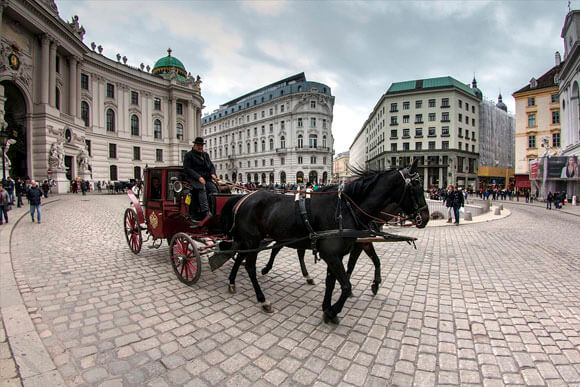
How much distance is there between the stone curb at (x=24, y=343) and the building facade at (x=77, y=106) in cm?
2305

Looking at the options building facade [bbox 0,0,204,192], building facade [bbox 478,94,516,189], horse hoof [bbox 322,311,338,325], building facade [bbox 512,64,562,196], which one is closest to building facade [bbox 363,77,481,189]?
building facade [bbox 478,94,516,189]

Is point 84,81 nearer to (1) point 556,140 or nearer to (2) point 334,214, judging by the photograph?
(2) point 334,214

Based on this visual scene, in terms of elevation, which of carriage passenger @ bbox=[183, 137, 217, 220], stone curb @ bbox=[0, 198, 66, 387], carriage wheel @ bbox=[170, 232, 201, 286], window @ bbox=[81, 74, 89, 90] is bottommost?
stone curb @ bbox=[0, 198, 66, 387]

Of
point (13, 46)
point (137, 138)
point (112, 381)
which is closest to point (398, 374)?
point (112, 381)

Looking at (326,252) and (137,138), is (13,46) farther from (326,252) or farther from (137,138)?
(326,252)

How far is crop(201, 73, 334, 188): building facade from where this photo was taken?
199ft

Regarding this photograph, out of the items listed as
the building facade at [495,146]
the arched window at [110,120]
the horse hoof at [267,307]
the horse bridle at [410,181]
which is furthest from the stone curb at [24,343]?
the building facade at [495,146]

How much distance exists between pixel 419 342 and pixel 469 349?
508 mm

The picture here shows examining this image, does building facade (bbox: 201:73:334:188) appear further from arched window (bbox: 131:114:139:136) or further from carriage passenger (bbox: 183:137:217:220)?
carriage passenger (bbox: 183:137:217:220)

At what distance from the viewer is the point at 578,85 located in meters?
26.2

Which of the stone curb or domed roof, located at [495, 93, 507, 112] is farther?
domed roof, located at [495, 93, 507, 112]

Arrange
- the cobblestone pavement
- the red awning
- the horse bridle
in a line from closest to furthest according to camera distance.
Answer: the cobblestone pavement, the horse bridle, the red awning

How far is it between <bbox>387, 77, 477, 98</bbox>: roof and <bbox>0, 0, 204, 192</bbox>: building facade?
4190 centimetres

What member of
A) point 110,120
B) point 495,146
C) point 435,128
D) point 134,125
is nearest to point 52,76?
point 110,120
